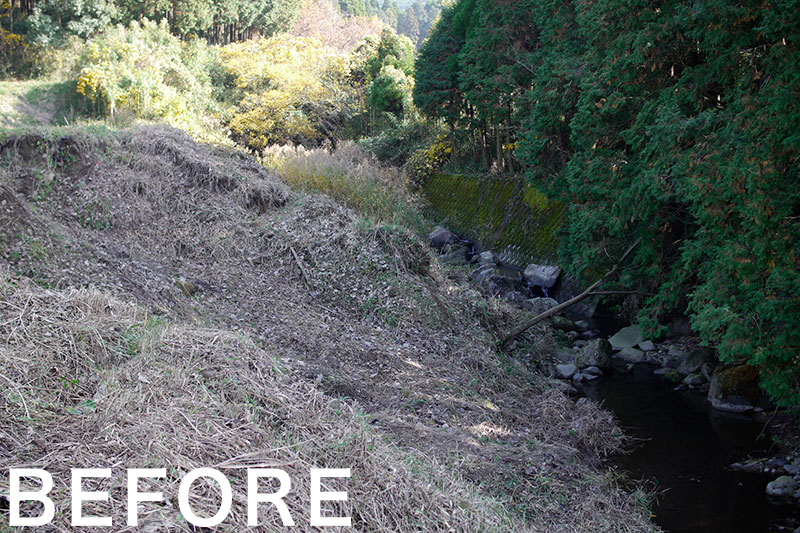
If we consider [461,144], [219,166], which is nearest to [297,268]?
[219,166]

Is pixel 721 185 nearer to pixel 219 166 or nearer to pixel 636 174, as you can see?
pixel 636 174

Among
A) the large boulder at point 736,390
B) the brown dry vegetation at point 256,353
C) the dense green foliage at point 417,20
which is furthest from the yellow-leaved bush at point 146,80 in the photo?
the dense green foliage at point 417,20

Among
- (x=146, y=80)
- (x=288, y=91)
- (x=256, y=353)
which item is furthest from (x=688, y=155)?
(x=288, y=91)

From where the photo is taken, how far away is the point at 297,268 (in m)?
8.34

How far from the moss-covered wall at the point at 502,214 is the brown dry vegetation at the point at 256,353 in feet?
11.7

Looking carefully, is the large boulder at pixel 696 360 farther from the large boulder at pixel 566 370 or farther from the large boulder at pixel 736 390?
the large boulder at pixel 566 370

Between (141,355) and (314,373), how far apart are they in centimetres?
188

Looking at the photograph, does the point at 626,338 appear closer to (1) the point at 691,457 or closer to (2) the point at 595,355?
(2) the point at 595,355

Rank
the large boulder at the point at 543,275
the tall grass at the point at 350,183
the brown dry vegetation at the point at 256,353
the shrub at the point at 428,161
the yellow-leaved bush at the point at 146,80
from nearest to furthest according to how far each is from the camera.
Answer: the brown dry vegetation at the point at 256,353 < the large boulder at the point at 543,275 < the tall grass at the point at 350,183 < the yellow-leaved bush at the point at 146,80 < the shrub at the point at 428,161

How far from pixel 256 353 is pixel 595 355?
5.18m

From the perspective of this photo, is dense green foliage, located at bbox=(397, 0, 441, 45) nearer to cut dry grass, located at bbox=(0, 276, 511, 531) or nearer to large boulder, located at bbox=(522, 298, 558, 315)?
large boulder, located at bbox=(522, 298, 558, 315)

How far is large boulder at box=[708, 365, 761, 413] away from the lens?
680 centimetres

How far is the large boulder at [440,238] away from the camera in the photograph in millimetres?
13633

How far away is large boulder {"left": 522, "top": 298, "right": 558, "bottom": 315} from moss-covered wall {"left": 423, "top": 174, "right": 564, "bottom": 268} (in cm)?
184
